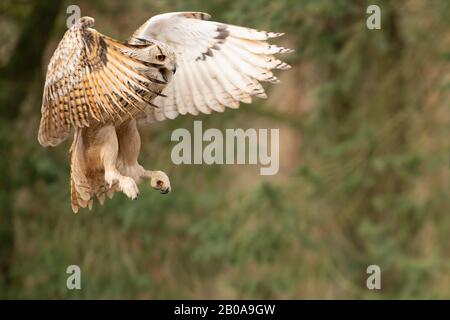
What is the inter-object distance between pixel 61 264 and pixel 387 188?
397 cm

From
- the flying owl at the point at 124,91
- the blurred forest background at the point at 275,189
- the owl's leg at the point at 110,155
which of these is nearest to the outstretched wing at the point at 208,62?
the flying owl at the point at 124,91

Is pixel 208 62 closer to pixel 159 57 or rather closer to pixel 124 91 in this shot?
pixel 159 57

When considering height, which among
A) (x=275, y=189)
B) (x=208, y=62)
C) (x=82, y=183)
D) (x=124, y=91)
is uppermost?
(x=275, y=189)

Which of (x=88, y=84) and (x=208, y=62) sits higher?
(x=208, y=62)

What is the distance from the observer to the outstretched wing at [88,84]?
2.29 metres

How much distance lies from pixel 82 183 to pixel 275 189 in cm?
894

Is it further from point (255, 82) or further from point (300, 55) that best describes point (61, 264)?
point (255, 82)

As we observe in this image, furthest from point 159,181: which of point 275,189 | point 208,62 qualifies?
point 275,189

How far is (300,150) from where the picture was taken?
13039mm

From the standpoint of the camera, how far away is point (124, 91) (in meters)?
2.28

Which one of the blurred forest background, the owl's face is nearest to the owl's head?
the owl's face

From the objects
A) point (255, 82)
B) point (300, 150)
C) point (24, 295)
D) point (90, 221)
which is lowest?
point (255, 82)

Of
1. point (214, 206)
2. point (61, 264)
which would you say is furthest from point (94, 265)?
point (214, 206)

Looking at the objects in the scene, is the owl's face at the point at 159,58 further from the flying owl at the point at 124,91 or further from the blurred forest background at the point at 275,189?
the blurred forest background at the point at 275,189
